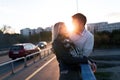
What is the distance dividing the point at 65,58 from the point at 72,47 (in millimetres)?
220

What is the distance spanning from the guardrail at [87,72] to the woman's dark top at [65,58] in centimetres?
9

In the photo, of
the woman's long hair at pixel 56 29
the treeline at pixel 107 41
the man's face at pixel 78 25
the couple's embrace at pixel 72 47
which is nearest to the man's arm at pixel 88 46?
the couple's embrace at pixel 72 47

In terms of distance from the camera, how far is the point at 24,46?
33.8 m

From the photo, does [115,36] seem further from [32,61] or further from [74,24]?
[74,24]

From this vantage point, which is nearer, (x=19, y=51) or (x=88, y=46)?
(x=88, y=46)

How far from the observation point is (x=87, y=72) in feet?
14.3

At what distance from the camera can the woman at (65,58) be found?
4711 mm

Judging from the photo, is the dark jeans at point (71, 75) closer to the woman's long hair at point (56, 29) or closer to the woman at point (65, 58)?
the woman at point (65, 58)

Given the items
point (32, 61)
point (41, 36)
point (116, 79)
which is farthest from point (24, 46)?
point (41, 36)

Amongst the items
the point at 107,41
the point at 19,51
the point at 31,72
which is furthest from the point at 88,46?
the point at 107,41

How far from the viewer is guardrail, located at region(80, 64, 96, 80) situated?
416 cm

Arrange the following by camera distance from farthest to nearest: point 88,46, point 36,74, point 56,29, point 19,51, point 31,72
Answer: point 19,51
point 31,72
point 36,74
point 56,29
point 88,46

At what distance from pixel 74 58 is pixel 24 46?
96.3 feet

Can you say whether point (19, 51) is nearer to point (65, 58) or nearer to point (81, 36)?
point (81, 36)
